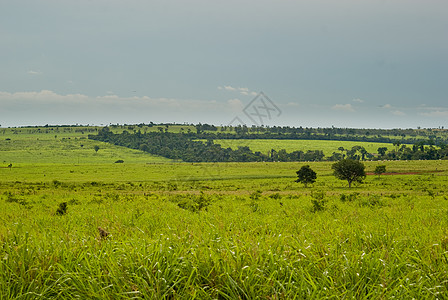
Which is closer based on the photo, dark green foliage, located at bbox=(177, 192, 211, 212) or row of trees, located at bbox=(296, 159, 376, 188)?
dark green foliage, located at bbox=(177, 192, 211, 212)

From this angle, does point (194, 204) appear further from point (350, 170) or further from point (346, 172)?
point (346, 172)

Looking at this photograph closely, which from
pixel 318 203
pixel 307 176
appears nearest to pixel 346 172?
pixel 307 176

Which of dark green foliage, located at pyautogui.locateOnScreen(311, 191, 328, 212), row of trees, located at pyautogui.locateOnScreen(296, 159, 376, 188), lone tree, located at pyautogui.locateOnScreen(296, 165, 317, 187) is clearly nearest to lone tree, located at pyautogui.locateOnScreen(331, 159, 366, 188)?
row of trees, located at pyautogui.locateOnScreen(296, 159, 376, 188)

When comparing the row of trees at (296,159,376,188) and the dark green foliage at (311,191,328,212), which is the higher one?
the dark green foliage at (311,191,328,212)

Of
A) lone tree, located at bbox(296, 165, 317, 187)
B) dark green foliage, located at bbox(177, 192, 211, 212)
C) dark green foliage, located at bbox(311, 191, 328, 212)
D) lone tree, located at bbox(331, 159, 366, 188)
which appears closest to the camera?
dark green foliage, located at bbox(311, 191, 328, 212)

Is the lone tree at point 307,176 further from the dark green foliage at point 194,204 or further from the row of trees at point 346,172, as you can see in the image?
the dark green foliage at point 194,204

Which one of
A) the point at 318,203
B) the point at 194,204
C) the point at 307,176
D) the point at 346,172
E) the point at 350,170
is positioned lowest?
the point at 307,176

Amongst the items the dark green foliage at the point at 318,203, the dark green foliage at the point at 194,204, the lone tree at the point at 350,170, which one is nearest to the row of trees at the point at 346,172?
the lone tree at the point at 350,170

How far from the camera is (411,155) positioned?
18575cm

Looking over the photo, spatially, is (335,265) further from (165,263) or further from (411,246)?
(165,263)

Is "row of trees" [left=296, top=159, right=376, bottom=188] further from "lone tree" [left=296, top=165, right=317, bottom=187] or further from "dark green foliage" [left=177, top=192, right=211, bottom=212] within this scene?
"dark green foliage" [left=177, top=192, right=211, bottom=212]

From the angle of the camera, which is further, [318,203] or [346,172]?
[346,172]

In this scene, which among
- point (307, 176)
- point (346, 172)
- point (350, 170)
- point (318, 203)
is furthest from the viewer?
point (307, 176)

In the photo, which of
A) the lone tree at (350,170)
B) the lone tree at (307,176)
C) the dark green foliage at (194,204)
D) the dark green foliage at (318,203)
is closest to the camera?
the dark green foliage at (318,203)
